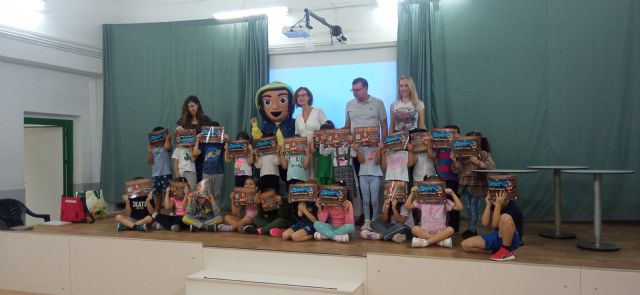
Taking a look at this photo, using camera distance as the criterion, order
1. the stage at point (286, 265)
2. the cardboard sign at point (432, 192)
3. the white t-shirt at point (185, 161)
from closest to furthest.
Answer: the stage at point (286, 265), the cardboard sign at point (432, 192), the white t-shirt at point (185, 161)

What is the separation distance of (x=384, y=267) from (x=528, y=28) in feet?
11.4

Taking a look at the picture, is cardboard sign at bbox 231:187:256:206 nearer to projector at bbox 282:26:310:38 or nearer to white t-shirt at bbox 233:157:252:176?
white t-shirt at bbox 233:157:252:176

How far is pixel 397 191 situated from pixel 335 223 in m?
0.66

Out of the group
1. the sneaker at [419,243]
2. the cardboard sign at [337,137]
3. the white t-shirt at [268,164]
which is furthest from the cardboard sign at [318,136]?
the sneaker at [419,243]

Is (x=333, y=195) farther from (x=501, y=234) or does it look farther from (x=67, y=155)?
(x=67, y=155)

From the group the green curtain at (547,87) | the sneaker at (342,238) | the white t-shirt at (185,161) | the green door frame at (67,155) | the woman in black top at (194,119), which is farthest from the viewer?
the green door frame at (67,155)

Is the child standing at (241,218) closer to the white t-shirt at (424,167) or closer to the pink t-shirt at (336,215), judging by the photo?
the pink t-shirt at (336,215)

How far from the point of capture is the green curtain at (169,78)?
6617mm

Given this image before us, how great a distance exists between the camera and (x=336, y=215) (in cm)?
456

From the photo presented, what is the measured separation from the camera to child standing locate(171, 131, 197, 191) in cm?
555

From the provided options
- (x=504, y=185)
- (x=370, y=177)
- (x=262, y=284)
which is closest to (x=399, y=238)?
(x=370, y=177)

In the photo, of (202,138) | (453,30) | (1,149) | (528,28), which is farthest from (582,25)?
(1,149)

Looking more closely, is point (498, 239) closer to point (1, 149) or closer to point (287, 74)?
point (287, 74)

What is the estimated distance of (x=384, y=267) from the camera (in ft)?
12.4
